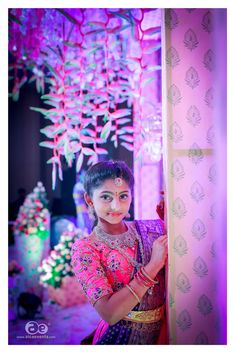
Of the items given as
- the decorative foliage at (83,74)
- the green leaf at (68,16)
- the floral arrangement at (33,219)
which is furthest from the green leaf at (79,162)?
the green leaf at (68,16)

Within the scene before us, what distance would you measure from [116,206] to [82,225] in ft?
0.77

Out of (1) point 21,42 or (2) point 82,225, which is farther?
(1) point 21,42

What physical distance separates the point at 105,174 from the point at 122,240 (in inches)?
14.7

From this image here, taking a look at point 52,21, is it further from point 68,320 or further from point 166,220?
point 68,320

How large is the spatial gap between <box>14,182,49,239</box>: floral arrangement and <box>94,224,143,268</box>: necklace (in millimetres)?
337

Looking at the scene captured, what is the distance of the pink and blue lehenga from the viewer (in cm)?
216

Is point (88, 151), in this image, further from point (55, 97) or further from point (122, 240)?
point (122, 240)

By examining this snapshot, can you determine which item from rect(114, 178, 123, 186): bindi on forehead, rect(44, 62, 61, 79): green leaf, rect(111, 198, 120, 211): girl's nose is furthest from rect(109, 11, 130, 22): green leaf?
rect(111, 198, 120, 211): girl's nose

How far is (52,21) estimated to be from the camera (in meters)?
2.38

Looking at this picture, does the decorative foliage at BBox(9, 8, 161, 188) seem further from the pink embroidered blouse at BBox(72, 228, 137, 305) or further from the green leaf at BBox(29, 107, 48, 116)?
the pink embroidered blouse at BBox(72, 228, 137, 305)

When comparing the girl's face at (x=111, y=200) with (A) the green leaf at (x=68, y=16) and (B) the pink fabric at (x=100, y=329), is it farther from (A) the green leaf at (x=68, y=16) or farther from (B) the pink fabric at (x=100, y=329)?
(A) the green leaf at (x=68, y=16)

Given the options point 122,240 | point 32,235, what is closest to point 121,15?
point 122,240

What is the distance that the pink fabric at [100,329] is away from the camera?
2244mm
